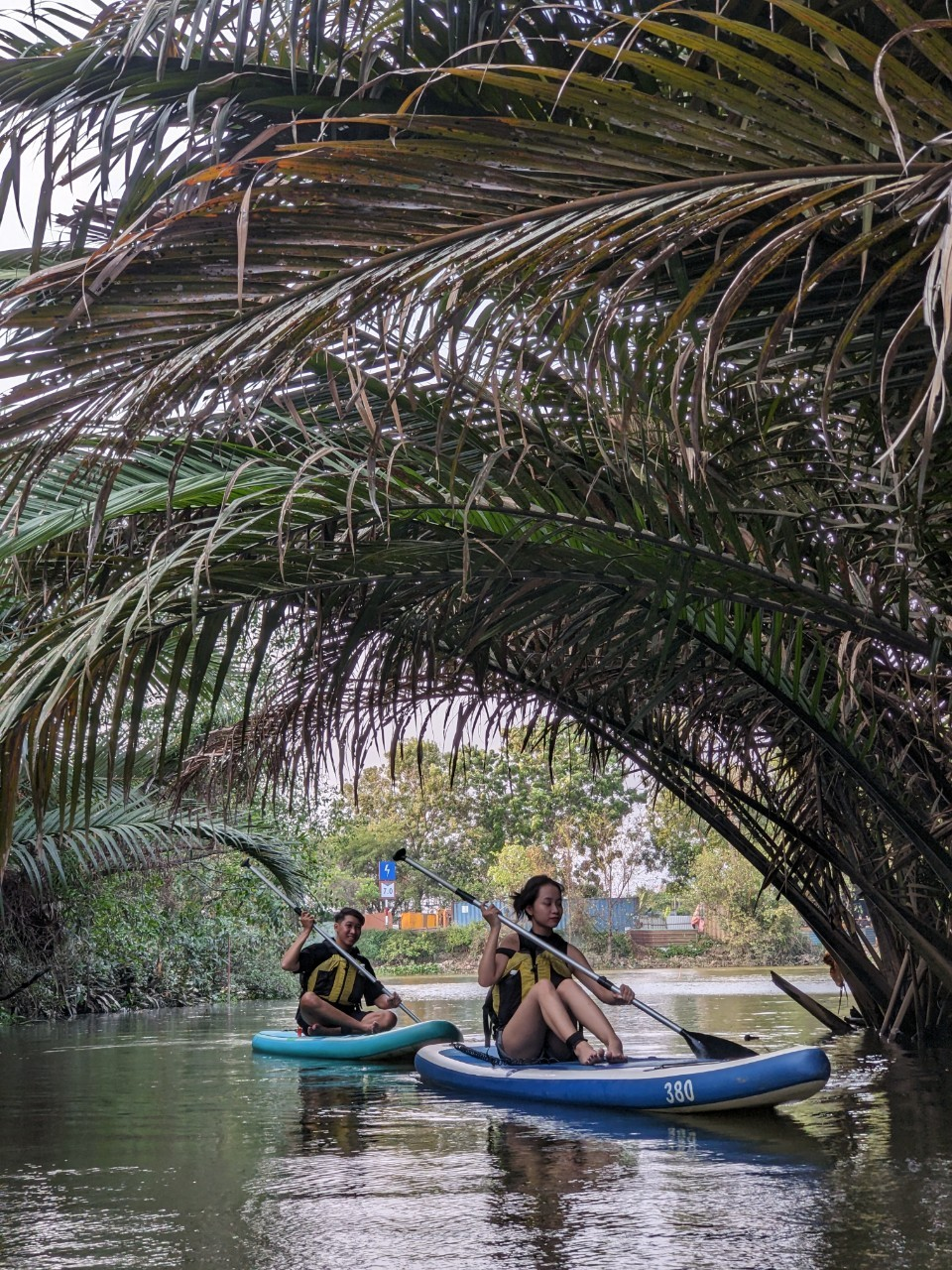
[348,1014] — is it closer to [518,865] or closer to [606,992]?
[606,992]

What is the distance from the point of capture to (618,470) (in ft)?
14.9

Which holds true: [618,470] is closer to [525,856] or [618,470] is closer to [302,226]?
[302,226]

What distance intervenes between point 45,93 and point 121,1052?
949 cm

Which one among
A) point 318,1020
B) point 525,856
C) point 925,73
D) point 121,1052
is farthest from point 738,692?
point 525,856

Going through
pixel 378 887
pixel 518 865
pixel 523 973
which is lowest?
pixel 523 973

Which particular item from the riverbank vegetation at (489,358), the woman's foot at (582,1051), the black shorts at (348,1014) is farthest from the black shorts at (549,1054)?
the black shorts at (348,1014)

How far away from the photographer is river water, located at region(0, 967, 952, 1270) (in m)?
3.69

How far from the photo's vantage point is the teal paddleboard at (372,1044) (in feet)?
31.4

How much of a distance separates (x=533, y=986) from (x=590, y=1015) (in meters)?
0.45

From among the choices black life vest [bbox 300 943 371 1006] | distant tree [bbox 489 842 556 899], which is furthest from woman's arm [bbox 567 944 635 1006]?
distant tree [bbox 489 842 556 899]

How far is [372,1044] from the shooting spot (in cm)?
968

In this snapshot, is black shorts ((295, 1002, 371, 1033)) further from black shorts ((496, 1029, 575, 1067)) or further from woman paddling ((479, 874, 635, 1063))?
black shorts ((496, 1029, 575, 1067))

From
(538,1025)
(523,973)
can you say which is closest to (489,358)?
(523,973)

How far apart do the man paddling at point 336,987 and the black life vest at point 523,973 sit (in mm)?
3043
